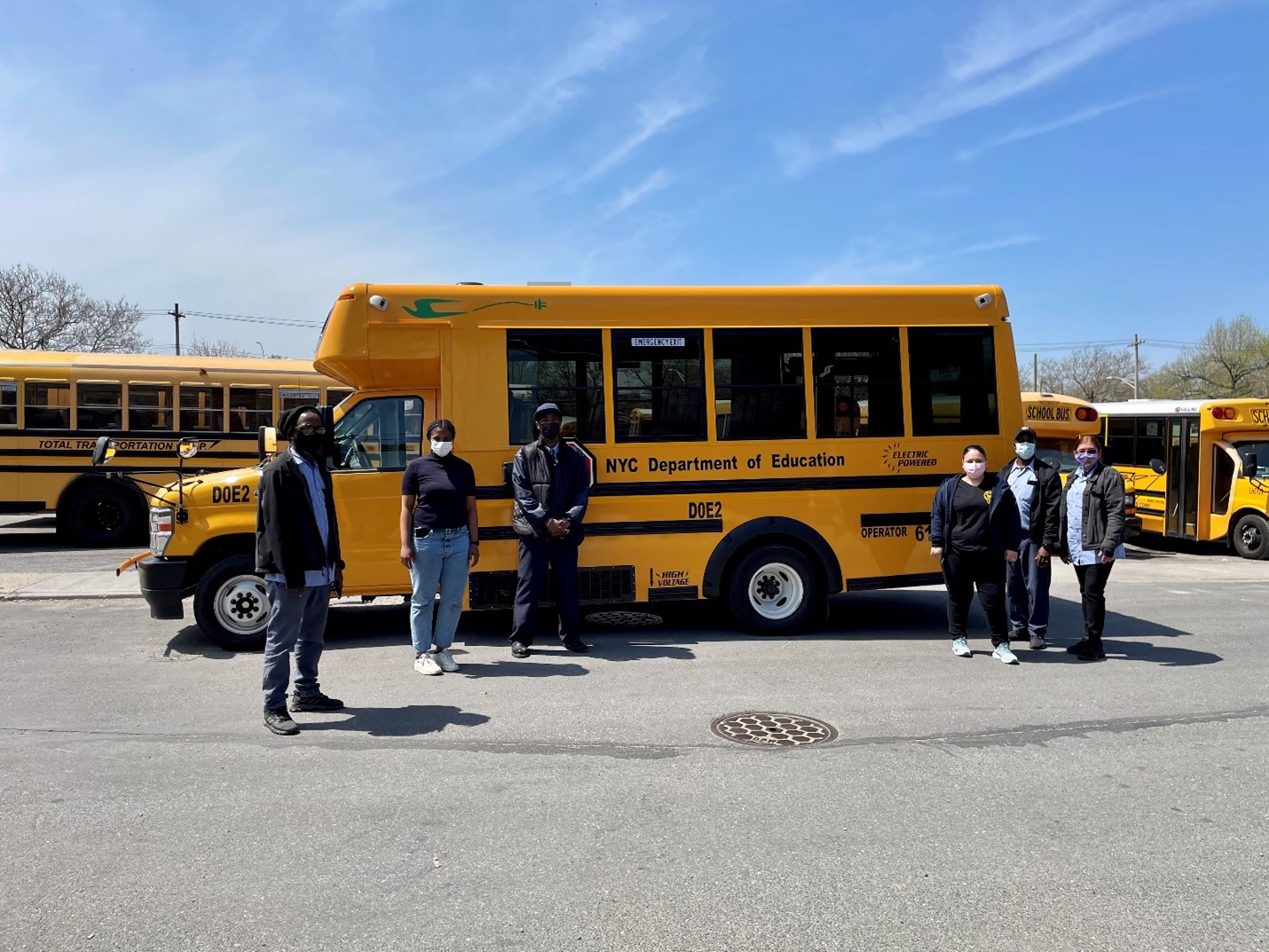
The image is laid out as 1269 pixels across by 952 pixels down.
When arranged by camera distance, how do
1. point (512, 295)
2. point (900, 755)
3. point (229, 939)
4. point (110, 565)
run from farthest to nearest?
1. point (110, 565)
2. point (512, 295)
3. point (900, 755)
4. point (229, 939)

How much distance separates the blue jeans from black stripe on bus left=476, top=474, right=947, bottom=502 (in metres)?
0.88

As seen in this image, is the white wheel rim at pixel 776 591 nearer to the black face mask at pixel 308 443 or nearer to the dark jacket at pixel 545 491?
the dark jacket at pixel 545 491

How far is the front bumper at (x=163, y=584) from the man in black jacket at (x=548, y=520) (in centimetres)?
271

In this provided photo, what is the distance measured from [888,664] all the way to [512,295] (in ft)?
13.7

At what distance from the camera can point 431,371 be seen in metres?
7.59

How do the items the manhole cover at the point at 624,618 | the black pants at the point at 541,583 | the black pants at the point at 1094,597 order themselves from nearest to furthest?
the black pants at the point at 1094,597 < the black pants at the point at 541,583 < the manhole cover at the point at 624,618

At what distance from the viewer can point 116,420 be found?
14445 millimetres

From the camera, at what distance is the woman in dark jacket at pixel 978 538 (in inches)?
273

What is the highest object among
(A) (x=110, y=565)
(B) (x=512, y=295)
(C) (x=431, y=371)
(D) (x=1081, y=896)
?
(B) (x=512, y=295)

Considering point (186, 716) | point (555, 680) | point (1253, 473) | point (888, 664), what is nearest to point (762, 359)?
point (888, 664)

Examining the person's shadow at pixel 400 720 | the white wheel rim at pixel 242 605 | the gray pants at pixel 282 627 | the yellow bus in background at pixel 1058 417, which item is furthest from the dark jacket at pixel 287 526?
the yellow bus in background at pixel 1058 417

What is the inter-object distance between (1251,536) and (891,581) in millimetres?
9958

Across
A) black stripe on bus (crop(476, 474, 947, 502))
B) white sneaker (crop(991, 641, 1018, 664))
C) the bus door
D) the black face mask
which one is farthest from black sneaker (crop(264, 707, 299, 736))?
the bus door

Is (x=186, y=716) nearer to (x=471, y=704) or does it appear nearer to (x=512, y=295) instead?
(x=471, y=704)
